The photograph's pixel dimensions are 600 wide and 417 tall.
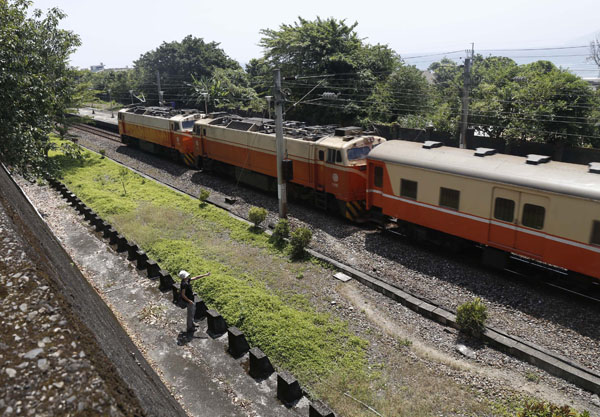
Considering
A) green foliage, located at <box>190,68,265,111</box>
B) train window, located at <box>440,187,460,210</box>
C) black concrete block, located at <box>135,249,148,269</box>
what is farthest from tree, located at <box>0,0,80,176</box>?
green foliage, located at <box>190,68,265,111</box>

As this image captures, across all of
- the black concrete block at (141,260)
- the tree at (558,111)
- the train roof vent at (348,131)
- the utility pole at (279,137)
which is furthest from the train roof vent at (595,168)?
the black concrete block at (141,260)

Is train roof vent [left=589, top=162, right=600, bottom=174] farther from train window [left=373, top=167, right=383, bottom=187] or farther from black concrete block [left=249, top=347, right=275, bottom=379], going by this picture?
black concrete block [left=249, top=347, right=275, bottom=379]

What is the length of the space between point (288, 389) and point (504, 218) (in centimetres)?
814

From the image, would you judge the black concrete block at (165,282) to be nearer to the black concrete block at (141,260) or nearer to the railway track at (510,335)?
the black concrete block at (141,260)

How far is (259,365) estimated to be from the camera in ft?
30.4

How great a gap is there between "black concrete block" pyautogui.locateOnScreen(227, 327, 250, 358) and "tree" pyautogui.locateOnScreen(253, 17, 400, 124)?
25.8 m

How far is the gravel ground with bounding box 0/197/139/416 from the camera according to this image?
223cm

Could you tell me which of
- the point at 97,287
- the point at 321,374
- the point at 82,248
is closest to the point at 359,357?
the point at 321,374

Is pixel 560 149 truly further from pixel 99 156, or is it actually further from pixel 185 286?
pixel 99 156

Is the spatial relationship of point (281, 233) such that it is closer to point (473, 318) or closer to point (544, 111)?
point (473, 318)

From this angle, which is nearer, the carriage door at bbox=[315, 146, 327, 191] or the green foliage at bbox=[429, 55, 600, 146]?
the carriage door at bbox=[315, 146, 327, 191]

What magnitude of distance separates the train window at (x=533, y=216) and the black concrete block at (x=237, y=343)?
8.28m

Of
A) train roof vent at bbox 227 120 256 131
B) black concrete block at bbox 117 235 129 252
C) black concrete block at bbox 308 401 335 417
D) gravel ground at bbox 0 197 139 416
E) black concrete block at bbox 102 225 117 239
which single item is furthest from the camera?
train roof vent at bbox 227 120 256 131

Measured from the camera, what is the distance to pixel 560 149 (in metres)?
23.3
